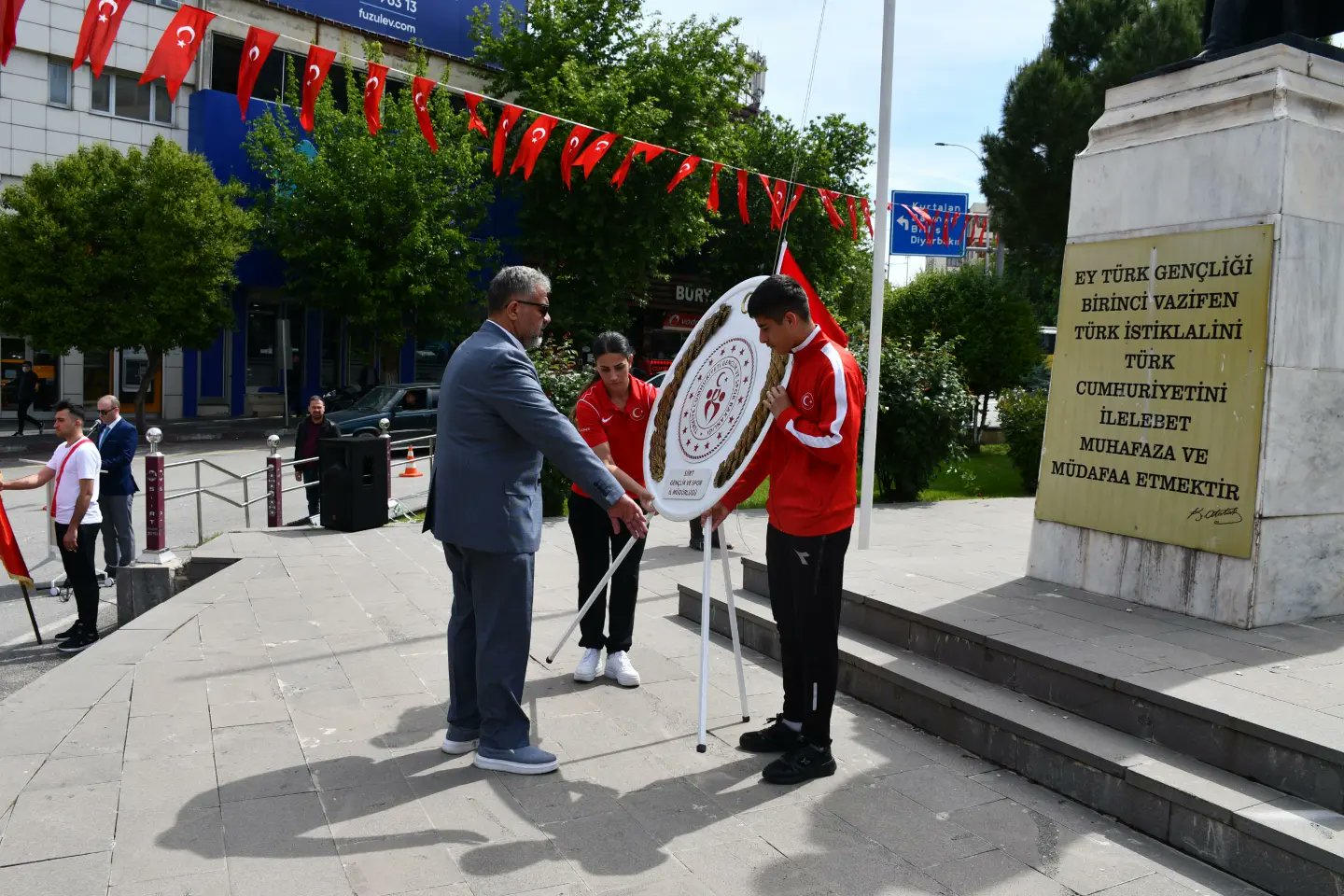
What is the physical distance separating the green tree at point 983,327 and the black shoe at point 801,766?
20.0 m

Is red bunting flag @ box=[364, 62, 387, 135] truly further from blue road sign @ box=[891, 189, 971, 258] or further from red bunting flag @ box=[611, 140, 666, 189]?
blue road sign @ box=[891, 189, 971, 258]

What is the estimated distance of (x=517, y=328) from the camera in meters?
4.38

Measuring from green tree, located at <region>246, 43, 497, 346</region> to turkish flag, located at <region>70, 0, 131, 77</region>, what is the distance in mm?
16082

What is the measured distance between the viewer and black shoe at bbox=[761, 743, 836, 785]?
4.16 m

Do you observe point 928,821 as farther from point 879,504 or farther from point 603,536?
point 879,504

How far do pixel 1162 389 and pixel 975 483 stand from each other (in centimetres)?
1004

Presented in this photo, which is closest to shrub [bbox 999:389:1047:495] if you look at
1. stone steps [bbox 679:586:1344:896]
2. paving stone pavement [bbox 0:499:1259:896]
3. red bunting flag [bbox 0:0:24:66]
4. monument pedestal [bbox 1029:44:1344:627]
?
monument pedestal [bbox 1029:44:1344:627]

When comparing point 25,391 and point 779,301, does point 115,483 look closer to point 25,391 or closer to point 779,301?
point 779,301

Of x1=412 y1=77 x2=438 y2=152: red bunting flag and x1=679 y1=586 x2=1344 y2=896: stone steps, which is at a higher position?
x1=412 y1=77 x2=438 y2=152: red bunting flag

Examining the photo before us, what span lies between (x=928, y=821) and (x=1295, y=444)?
2944 millimetres

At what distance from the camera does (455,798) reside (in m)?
4.01

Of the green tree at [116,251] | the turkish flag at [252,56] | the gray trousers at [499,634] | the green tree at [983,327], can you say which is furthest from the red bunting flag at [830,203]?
the green tree at [116,251]

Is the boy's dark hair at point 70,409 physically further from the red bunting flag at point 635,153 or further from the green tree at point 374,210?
the green tree at point 374,210

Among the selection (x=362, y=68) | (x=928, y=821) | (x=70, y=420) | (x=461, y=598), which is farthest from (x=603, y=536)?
(x=362, y=68)
